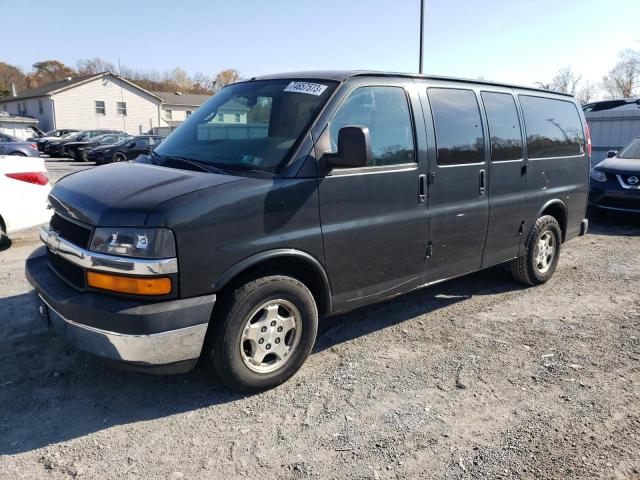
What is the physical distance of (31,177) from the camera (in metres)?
6.55

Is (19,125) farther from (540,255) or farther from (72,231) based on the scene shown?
(540,255)

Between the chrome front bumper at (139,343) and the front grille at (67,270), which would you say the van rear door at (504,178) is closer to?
the chrome front bumper at (139,343)

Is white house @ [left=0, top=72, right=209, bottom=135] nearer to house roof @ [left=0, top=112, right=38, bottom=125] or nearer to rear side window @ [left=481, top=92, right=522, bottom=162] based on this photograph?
house roof @ [left=0, top=112, right=38, bottom=125]

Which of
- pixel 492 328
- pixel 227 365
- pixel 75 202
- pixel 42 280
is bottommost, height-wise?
pixel 492 328

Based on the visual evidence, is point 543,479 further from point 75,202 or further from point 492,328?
point 75,202

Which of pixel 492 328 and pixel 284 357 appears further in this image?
pixel 492 328

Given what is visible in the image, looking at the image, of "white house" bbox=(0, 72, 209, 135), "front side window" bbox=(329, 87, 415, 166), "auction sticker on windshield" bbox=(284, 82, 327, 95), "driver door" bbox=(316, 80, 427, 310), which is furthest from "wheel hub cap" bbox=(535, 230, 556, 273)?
"white house" bbox=(0, 72, 209, 135)

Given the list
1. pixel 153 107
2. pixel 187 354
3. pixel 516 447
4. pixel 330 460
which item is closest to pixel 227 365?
pixel 187 354

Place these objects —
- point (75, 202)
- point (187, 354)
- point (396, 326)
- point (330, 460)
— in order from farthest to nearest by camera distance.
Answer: point (396, 326) < point (75, 202) < point (187, 354) < point (330, 460)

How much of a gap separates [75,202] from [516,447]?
3058mm

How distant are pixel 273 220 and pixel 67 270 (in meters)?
1.36

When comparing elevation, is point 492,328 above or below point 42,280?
below

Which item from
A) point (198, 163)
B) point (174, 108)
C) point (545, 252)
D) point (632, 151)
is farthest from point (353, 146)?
point (174, 108)

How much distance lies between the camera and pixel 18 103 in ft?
169
